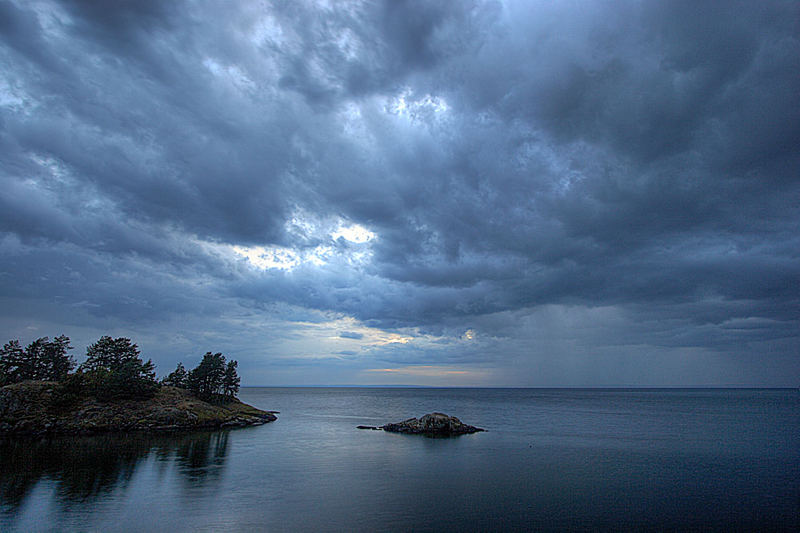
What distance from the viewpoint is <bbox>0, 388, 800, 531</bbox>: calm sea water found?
42375mm

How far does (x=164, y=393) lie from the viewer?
132 m

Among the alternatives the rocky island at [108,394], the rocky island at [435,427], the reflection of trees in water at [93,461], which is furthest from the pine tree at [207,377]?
the rocky island at [435,427]

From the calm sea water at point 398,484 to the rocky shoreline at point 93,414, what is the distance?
43.1 ft

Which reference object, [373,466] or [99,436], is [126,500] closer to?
[373,466]

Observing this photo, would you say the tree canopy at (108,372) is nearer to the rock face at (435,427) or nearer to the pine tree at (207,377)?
the pine tree at (207,377)

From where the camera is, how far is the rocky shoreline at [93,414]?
10031 cm

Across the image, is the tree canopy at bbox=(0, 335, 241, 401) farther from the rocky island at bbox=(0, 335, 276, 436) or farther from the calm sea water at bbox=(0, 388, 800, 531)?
the calm sea water at bbox=(0, 388, 800, 531)

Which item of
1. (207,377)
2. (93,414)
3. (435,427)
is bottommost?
(435,427)

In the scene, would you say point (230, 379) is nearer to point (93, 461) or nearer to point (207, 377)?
point (207, 377)

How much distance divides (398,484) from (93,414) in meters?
98.1

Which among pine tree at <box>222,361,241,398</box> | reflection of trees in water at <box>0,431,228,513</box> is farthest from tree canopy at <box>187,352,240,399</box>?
reflection of trees in water at <box>0,431,228,513</box>

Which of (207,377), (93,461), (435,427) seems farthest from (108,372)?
(435,427)

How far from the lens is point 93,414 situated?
10812 cm

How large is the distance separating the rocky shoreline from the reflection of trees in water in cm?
961
